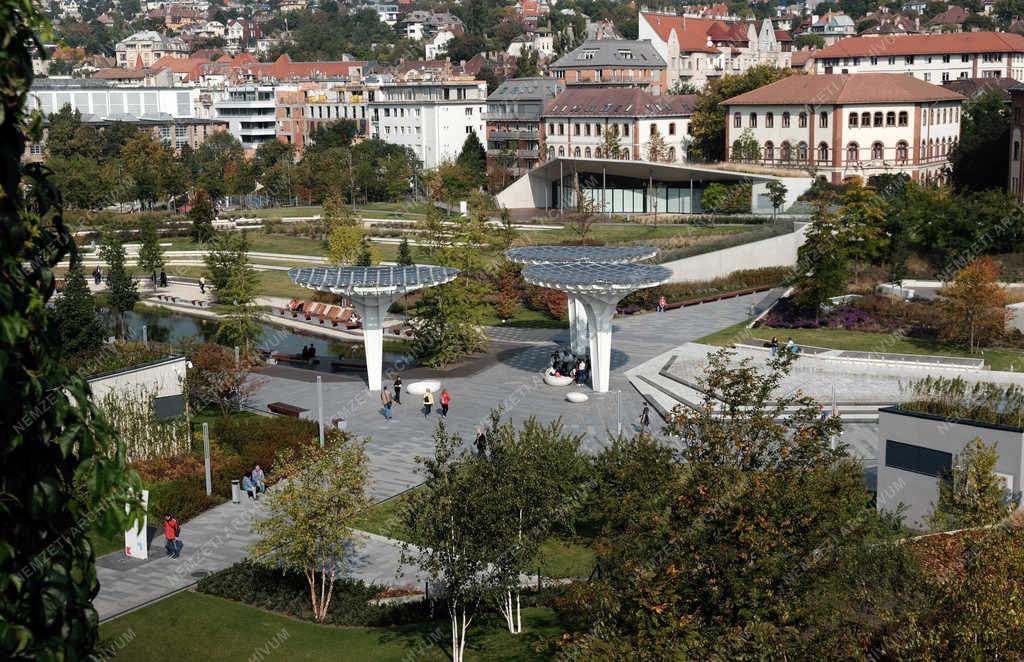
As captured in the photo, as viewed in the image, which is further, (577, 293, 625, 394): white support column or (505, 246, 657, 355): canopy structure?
(505, 246, 657, 355): canopy structure

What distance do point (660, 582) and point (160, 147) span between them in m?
103

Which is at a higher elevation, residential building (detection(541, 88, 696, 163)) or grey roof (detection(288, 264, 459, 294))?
residential building (detection(541, 88, 696, 163))

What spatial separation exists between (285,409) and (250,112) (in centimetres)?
10388

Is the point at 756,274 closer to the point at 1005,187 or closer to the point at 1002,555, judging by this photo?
the point at 1005,187

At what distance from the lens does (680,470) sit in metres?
16.9

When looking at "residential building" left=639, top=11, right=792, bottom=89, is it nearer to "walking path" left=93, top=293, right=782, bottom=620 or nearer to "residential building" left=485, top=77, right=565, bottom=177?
"residential building" left=485, top=77, right=565, bottom=177

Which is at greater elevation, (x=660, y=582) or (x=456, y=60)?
(x=456, y=60)

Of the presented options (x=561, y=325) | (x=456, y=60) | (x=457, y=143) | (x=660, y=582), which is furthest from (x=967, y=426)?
(x=456, y=60)

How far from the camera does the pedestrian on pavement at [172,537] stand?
81.7 feet

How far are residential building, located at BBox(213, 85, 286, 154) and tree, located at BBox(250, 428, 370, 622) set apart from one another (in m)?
115

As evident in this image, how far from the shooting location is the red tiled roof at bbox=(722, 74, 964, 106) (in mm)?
77312

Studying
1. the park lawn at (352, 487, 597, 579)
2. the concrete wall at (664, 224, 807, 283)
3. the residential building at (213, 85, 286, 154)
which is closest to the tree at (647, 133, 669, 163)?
the concrete wall at (664, 224, 807, 283)

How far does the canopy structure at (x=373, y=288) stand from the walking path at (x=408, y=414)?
4.32 feet

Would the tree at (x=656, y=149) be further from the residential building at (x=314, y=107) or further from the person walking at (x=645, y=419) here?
the person walking at (x=645, y=419)
